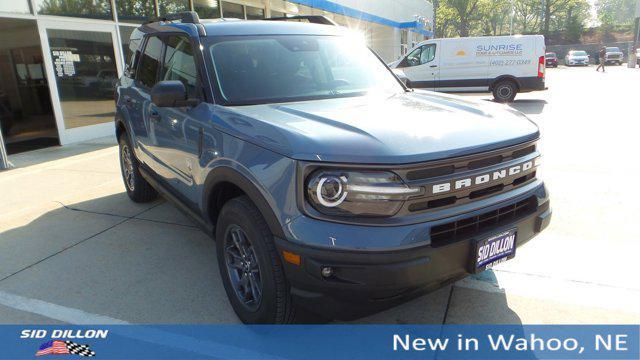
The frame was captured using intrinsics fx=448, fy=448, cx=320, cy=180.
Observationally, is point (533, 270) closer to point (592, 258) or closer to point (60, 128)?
point (592, 258)

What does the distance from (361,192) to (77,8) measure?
988cm

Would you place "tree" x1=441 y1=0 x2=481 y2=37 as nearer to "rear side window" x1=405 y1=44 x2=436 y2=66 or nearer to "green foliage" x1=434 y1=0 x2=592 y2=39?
"green foliage" x1=434 y1=0 x2=592 y2=39

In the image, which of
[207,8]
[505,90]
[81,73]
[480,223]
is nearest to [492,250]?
[480,223]

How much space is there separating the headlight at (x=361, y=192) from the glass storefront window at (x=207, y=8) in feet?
39.7

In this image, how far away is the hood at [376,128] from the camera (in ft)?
7.09

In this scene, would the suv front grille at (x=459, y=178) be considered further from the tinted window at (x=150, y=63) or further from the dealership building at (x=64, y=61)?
the dealership building at (x=64, y=61)

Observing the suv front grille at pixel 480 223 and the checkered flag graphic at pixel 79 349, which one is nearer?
the suv front grille at pixel 480 223

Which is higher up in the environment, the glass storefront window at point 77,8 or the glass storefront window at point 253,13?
the glass storefront window at point 253,13

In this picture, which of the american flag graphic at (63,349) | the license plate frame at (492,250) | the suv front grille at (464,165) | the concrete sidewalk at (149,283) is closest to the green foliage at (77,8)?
the concrete sidewalk at (149,283)

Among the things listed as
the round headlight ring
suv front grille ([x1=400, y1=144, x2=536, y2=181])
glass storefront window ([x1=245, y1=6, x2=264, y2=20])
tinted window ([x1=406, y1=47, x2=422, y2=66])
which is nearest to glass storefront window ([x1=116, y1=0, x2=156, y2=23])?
glass storefront window ([x1=245, y1=6, x2=264, y2=20])

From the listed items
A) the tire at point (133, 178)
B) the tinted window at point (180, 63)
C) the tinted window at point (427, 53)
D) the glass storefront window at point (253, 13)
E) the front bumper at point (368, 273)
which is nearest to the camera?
the front bumper at point (368, 273)

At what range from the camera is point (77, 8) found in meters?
9.55

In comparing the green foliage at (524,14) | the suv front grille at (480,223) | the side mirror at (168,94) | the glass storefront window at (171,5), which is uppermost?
the green foliage at (524,14)

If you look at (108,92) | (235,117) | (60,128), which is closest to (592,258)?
(235,117)
